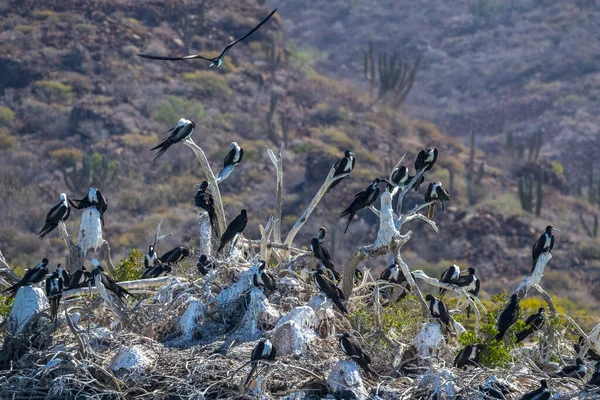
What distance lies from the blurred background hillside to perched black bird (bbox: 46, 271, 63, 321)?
12.4 metres

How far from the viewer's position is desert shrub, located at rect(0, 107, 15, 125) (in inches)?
1318

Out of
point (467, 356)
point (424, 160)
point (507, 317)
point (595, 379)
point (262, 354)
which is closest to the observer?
point (262, 354)

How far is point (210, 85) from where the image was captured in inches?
1500

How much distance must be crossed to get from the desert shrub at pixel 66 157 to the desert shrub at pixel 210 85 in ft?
24.0

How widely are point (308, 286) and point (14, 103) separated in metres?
26.3

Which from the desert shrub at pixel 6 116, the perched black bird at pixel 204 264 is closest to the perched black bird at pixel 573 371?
the perched black bird at pixel 204 264

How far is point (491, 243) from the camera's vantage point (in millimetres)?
28609

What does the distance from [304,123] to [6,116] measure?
34.2 feet

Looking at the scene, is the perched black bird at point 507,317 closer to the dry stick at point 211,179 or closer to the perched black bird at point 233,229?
the perched black bird at point 233,229

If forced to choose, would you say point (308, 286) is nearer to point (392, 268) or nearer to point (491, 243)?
point (392, 268)

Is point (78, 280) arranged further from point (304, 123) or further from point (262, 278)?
point (304, 123)

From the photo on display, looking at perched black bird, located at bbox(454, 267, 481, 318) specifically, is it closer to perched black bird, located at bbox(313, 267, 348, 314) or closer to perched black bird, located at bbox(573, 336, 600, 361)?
perched black bird, located at bbox(573, 336, 600, 361)

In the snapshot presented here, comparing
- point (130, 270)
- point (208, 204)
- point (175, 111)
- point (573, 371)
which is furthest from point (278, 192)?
point (175, 111)

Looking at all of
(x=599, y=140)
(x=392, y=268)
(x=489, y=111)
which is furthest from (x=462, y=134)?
(x=392, y=268)
